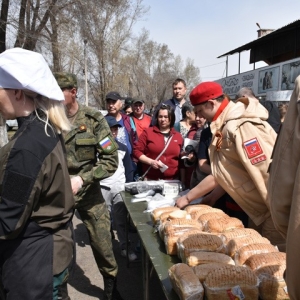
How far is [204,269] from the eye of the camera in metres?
1.55

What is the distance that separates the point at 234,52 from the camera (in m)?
23.3

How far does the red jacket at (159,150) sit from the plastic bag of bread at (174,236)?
192 centimetres

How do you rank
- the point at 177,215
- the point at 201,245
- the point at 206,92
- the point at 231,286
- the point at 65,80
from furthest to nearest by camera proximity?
the point at 65,80 < the point at 206,92 < the point at 177,215 < the point at 201,245 < the point at 231,286

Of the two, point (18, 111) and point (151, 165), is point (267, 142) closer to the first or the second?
point (18, 111)

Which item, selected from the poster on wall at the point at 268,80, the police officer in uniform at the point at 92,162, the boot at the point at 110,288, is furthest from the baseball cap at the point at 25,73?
the poster on wall at the point at 268,80

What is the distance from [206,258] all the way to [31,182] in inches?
34.4

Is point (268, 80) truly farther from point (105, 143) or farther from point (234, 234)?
point (234, 234)

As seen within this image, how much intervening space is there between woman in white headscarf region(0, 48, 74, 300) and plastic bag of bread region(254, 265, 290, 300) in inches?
36.6

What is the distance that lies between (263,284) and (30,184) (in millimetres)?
1044

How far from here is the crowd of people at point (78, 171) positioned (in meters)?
1.44

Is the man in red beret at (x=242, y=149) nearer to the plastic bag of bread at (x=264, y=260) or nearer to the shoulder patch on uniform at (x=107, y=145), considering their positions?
the plastic bag of bread at (x=264, y=260)

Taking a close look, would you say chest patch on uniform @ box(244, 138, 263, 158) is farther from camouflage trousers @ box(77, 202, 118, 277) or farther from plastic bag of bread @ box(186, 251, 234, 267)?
camouflage trousers @ box(77, 202, 118, 277)

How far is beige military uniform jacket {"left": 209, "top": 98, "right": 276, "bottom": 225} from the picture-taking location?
83.7 inches

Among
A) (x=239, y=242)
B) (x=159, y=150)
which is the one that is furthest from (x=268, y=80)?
(x=239, y=242)
